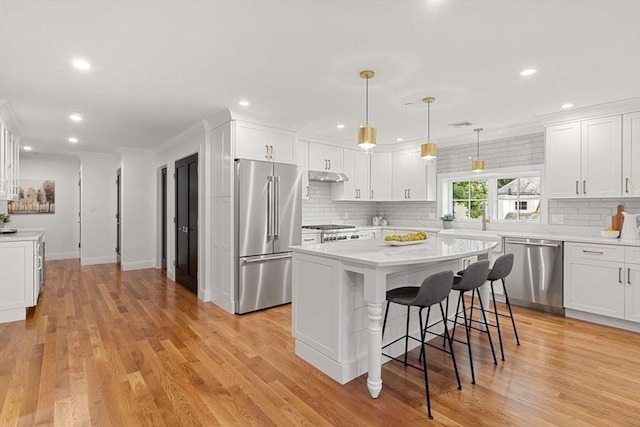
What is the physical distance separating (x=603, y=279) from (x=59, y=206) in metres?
10.6

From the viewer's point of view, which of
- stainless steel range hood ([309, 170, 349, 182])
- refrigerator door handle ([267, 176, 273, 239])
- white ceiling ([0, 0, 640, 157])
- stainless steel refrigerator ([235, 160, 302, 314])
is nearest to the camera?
white ceiling ([0, 0, 640, 157])

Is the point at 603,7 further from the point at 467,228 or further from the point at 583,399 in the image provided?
the point at 467,228

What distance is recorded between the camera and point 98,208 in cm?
755

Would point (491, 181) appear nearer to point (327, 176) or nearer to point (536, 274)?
point (536, 274)

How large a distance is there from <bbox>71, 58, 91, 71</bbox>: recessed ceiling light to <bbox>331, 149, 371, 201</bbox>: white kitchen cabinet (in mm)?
4047

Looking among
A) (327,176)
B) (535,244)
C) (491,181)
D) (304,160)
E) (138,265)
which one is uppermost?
(304,160)

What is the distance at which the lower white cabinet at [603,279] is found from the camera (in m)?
3.58

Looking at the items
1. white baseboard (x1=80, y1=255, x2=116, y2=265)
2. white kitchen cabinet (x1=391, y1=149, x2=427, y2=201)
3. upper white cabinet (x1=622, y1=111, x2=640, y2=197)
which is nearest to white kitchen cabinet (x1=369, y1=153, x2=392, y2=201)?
white kitchen cabinet (x1=391, y1=149, x2=427, y2=201)

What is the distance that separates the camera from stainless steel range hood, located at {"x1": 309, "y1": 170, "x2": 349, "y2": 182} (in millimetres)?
5590

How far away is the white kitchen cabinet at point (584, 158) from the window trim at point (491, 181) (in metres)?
0.37

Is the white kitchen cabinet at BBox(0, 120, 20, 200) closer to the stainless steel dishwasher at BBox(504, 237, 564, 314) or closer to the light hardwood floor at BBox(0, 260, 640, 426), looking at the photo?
the light hardwood floor at BBox(0, 260, 640, 426)

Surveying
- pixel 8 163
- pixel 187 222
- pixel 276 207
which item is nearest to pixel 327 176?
pixel 276 207

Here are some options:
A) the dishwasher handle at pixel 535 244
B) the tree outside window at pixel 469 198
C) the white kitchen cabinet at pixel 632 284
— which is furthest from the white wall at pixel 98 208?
the white kitchen cabinet at pixel 632 284

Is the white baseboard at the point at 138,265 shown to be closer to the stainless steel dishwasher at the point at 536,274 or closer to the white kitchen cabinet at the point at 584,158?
the stainless steel dishwasher at the point at 536,274
